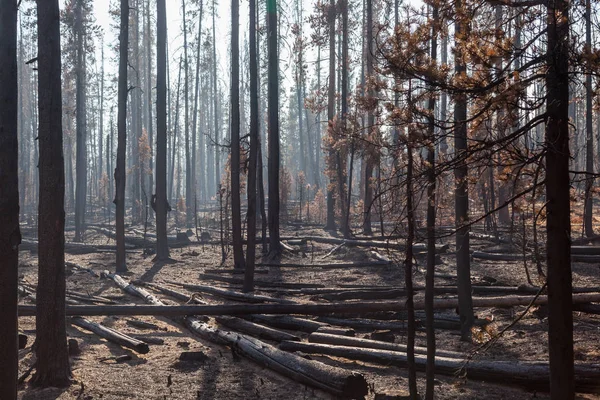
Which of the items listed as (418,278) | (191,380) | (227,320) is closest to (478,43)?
(191,380)

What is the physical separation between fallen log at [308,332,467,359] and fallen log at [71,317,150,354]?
259cm

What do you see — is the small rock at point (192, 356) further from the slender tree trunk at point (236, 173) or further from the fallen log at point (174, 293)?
the slender tree trunk at point (236, 173)

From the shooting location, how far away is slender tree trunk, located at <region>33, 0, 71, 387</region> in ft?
23.8

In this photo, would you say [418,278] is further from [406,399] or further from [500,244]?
[406,399]

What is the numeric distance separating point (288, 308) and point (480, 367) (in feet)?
12.5

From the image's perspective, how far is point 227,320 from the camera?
10.7 meters

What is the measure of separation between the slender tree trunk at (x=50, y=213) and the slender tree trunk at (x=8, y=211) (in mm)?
1008

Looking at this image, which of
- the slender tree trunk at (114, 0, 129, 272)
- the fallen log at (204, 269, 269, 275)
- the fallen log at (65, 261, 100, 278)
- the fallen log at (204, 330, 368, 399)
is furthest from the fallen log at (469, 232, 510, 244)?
the fallen log at (204, 330, 368, 399)

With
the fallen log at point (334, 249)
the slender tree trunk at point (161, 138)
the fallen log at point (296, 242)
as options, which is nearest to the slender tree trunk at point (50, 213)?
the fallen log at point (334, 249)

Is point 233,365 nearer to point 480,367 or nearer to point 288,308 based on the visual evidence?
point 288,308

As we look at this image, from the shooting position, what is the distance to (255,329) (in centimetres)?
994

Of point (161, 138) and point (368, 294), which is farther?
point (161, 138)

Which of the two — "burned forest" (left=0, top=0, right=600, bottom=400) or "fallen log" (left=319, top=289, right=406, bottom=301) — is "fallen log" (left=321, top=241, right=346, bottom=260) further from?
"fallen log" (left=319, top=289, right=406, bottom=301)

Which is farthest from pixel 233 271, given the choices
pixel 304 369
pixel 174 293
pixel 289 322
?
pixel 304 369
